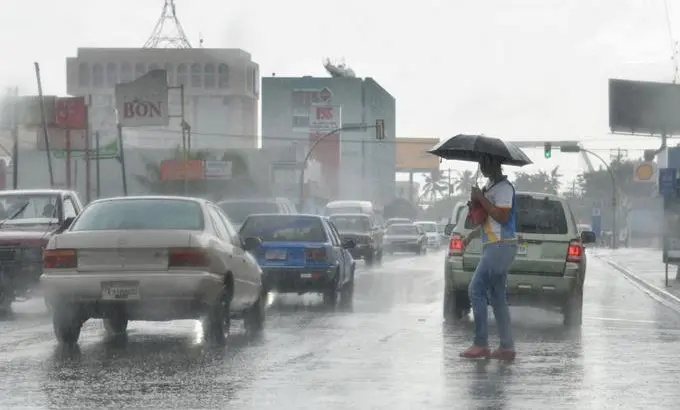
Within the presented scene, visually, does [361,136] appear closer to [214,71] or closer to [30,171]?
[214,71]

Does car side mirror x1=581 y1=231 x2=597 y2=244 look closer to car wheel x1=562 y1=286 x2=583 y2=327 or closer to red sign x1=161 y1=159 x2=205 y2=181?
car wheel x1=562 y1=286 x2=583 y2=327

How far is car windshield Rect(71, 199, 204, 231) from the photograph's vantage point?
48.1 feet

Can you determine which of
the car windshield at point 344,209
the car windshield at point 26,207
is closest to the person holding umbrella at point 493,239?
the car windshield at point 26,207

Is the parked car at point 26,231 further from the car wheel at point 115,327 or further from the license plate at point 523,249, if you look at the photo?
the license plate at point 523,249

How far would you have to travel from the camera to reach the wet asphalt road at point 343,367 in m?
10.2

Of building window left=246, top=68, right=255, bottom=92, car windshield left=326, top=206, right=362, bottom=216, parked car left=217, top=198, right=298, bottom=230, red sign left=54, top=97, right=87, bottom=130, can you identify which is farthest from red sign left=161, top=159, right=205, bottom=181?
building window left=246, top=68, right=255, bottom=92

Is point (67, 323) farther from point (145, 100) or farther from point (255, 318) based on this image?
point (145, 100)

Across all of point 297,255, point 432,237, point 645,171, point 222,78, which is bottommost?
point 432,237

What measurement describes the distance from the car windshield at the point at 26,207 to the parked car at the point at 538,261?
22.2 ft

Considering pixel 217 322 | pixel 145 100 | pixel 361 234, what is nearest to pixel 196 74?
pixel 145 100

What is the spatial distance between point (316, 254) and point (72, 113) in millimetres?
57298

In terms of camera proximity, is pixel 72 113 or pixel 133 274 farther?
pixel 72 113

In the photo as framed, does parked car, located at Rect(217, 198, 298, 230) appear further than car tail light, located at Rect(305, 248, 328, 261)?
Yes

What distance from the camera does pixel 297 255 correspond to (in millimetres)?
22812
